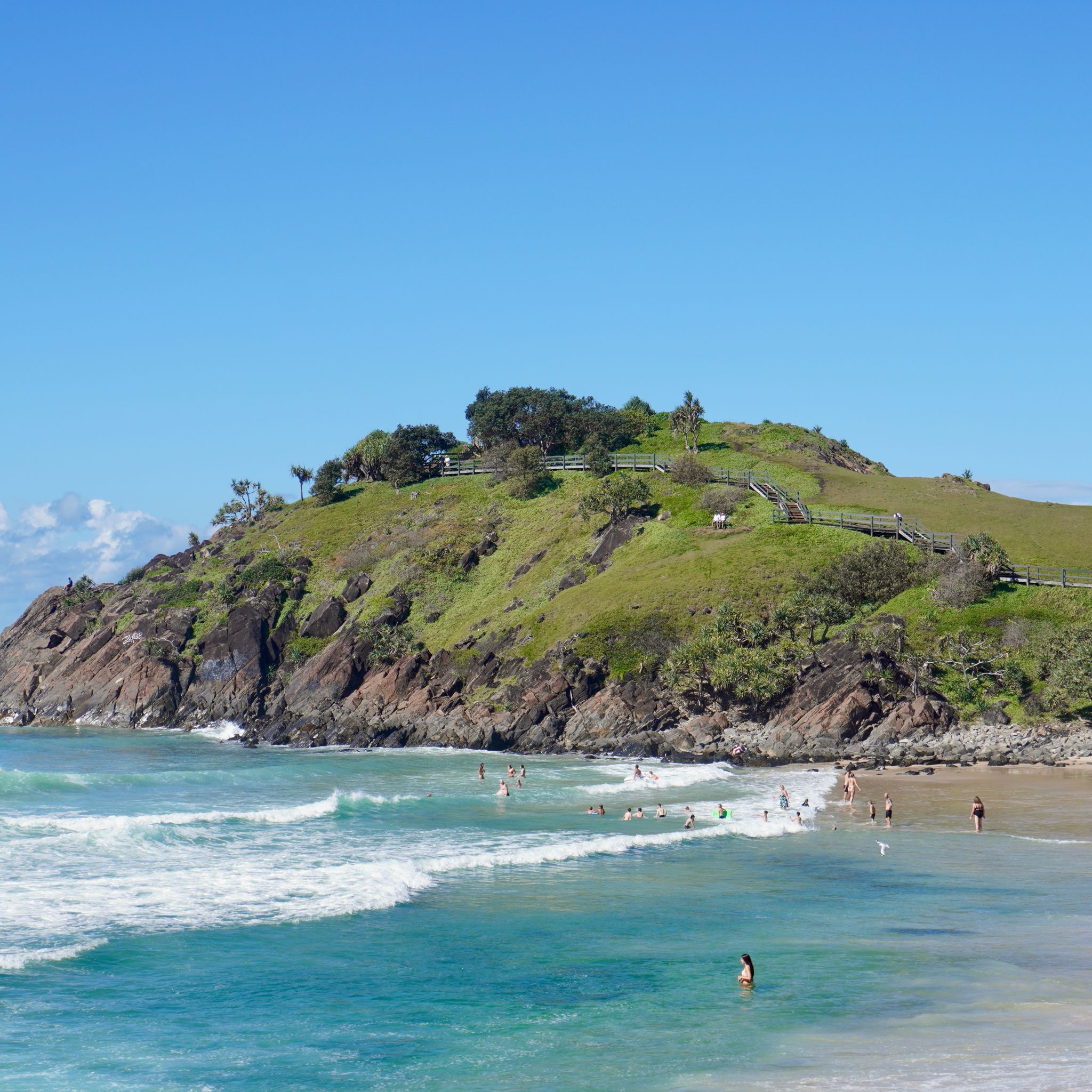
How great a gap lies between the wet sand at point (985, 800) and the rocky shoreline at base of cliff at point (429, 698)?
3.34 metres

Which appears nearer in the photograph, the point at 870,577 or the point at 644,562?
the point at 870,577

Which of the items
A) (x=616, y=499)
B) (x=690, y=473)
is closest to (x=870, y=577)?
(x=616, y=499)

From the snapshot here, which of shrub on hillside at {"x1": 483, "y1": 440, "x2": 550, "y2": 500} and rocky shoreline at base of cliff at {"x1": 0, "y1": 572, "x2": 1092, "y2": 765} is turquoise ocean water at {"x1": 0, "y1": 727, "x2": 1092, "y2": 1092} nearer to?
rocky shoreline at base of cliff at {"x1": 0, "y1": 572, "x2": 1092, "y2": 765}

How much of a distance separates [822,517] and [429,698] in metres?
38.5

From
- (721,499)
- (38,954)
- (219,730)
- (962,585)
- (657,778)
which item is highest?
(721,499)

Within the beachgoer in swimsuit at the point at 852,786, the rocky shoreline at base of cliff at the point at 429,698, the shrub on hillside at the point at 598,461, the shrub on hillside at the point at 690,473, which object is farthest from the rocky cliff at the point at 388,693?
the shrub on hillside at the point at 690,473

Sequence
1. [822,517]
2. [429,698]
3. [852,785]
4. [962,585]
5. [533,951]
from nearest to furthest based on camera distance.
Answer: [533,951] → [852,785] → [962,585] → [429,698] → [822,517]

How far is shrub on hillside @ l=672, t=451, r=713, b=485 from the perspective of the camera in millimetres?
112812

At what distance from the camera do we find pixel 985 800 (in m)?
52.2

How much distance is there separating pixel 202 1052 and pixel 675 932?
1418cm

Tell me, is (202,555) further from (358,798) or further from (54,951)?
(54,951)

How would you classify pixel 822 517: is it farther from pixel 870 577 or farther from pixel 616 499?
pixel 616 499

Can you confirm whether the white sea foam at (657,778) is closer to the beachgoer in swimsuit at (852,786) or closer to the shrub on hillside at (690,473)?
the beachgoer in swimsuit at (852,786)

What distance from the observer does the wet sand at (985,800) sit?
4606 cm
